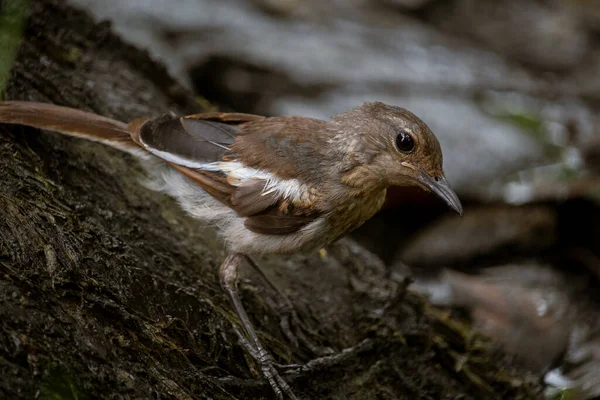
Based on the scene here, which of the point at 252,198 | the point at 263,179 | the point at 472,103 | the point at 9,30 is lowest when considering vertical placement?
the point at 252,198

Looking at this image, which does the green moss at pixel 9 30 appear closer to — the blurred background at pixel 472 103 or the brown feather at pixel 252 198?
the brown feather at pixel 252 198

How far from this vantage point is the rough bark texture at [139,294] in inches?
126

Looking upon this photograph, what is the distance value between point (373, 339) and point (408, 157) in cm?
127

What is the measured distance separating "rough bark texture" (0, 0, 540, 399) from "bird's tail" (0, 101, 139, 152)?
0.45 feet

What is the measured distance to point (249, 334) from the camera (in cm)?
426

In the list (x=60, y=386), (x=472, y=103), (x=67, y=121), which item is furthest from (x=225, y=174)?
(x=472, y=103)

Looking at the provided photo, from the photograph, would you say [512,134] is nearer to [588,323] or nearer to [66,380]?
[588,323]

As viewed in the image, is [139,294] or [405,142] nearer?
[139,294]

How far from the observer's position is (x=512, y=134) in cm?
878

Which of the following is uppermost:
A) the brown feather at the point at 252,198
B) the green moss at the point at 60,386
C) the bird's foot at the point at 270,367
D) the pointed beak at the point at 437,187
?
the pointed beak at the point at 437,187

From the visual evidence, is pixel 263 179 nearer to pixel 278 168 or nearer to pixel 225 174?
pixel 278 168

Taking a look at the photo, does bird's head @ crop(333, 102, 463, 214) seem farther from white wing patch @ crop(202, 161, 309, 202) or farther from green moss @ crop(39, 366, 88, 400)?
green moss @ crop(39, 366, 88, 400)

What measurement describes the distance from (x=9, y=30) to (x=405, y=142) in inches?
92.5

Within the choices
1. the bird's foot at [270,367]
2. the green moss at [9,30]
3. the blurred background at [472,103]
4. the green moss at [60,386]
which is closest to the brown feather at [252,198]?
the bird's foot at [270,367]
